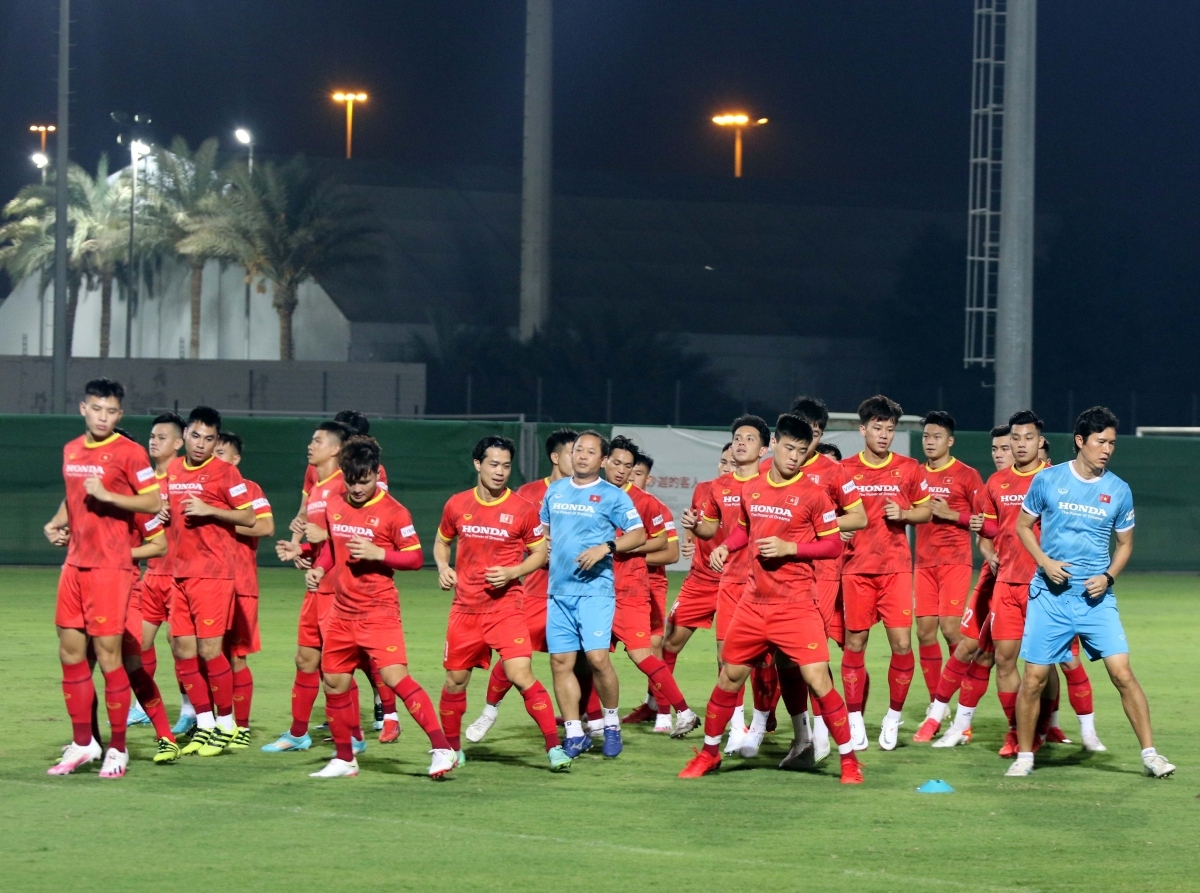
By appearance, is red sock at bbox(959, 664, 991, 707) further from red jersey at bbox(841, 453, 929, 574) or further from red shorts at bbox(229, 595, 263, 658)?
red shorts at bbox(229, 595, 263, 658)

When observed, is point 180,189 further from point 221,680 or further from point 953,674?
point 953,674

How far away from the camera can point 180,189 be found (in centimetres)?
5594

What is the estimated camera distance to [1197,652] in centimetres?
1719

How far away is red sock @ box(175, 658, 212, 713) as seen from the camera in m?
10.6

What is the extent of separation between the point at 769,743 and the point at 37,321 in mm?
65803

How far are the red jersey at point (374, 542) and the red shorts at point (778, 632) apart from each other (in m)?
1.95

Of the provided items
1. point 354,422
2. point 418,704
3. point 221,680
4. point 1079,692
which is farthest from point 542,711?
point 1079,692

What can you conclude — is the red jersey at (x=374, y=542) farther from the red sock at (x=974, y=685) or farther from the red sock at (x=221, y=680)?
the red sock at (x=974, y=685)

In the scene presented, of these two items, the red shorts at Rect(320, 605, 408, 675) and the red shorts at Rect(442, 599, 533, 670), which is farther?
the red shorts at Rect(442, 599, 533, 670)

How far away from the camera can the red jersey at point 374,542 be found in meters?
9.43

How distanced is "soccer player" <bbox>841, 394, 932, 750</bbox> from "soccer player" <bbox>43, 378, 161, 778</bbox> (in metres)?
4.63

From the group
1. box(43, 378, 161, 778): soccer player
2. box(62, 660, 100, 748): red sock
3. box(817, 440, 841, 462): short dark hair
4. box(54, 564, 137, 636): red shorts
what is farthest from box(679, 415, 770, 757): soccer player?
box(62, 660, 100, 748): red sock

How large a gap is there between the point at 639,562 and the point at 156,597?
3287 millimetres

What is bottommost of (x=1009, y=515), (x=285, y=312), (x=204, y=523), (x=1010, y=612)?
(x=1010, y=612)
